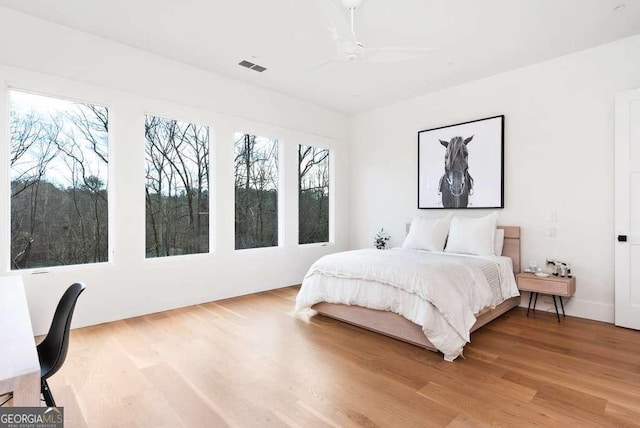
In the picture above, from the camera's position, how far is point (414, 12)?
10.0 ft

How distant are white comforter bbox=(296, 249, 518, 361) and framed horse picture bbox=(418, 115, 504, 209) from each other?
1034mm

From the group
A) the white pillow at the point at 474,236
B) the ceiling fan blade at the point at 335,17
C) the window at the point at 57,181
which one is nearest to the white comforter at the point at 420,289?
the white pillow at the point at 474,236

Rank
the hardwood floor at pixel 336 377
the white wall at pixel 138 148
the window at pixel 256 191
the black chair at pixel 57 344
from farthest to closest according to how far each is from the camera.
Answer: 1. the window at pixel 256 191
2. the white wall at pixel 138 148
3. the hardwood floor at pixel 336 377
4. the black chair at pixel 57 344

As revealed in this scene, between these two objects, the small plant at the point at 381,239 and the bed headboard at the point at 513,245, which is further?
the small plant at the point at 381,239

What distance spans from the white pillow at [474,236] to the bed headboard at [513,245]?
0.21 metres

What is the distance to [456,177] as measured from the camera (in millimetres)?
4820

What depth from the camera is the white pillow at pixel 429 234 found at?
4477 mm

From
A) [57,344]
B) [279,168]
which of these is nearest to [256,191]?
[279,168]

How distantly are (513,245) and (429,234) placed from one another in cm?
101

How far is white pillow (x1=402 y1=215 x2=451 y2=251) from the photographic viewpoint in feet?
14.7

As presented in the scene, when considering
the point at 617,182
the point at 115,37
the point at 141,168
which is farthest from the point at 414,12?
the point at 141,168

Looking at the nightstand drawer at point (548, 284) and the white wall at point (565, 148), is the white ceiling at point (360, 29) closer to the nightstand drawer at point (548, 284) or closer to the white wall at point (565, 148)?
the white wall at point (565, 148)

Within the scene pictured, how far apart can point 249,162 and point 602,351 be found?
4507 millimetres

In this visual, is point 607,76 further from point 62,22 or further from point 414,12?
point 62,22
